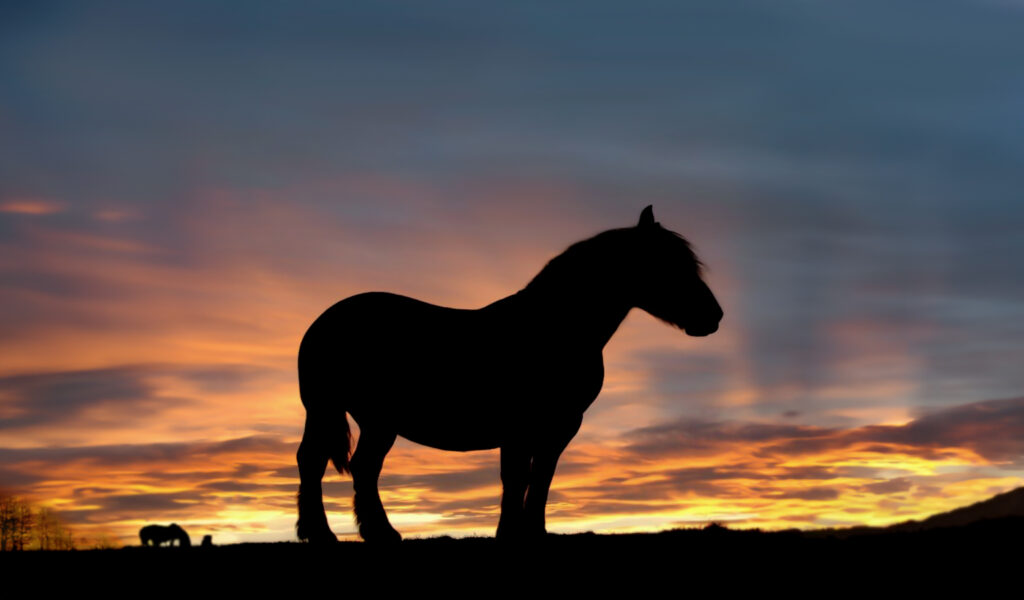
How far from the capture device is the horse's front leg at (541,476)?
10570 millimetres

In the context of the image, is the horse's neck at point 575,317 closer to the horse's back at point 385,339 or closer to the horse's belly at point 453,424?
the horse's back at point 385,339

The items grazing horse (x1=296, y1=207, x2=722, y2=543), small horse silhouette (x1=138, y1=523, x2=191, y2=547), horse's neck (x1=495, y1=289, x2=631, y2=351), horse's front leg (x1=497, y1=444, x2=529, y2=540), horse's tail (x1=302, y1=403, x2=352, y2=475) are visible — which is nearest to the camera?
horse's front leg (x1=497, y1=444, x2=529, y2=540)

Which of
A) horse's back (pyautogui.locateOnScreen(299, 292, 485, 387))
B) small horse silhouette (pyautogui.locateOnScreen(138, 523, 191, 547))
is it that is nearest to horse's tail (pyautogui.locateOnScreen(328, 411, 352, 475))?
horse's back (pyautogui.locateOnScreen(299, 292, 485, 387))

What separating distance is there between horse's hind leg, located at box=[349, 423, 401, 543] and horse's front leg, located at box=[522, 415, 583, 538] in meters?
1.84

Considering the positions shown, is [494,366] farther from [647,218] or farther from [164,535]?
[164,535]

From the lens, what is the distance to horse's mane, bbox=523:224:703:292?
11.3 meters

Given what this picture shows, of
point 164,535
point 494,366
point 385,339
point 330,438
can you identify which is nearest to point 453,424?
point 494,366

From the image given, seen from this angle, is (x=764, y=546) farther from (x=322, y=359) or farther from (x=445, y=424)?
(x=322, y=359)

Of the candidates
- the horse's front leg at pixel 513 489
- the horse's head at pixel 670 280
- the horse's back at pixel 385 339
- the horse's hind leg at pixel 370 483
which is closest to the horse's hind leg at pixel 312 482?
the horse's hind leg at pixel 370 483

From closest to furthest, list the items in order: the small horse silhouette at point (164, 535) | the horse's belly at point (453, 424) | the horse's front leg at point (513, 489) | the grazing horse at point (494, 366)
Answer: the horse's front leg at point (513, 489) < the grazing horse at point (494, 366) < the horse's belly at point (453, 424) < the small horse silhouette at point (164, 535)

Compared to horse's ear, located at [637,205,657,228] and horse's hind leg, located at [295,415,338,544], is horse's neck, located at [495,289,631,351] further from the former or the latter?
horse's hind leg, located at [295,415,338,544]

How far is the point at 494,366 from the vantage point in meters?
11.3

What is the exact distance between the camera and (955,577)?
8055 millimetres

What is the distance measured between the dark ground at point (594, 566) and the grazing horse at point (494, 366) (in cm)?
118
